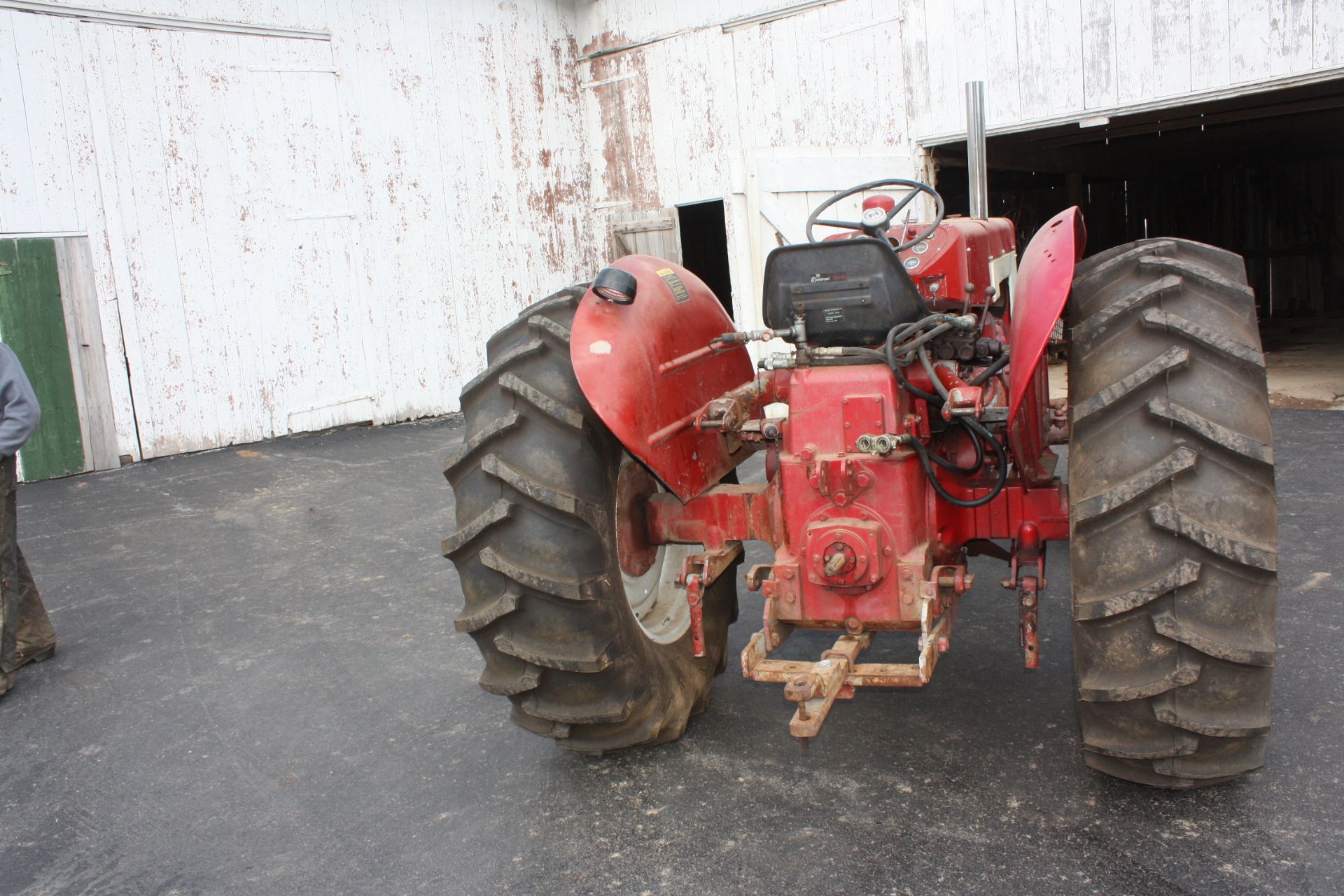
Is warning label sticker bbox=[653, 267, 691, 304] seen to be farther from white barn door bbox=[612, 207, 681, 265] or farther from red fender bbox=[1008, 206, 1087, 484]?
white barn door bbox=[612, 207, 681, 265]

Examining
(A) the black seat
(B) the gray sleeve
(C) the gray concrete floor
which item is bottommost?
(C) the gray concrete floor

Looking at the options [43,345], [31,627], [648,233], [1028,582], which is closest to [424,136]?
[648,233]

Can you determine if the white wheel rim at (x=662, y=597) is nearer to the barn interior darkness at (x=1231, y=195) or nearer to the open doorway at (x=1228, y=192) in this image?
the open doorway at (x=1228, y=192)

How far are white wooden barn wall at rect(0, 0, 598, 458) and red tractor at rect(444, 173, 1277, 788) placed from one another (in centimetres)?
718

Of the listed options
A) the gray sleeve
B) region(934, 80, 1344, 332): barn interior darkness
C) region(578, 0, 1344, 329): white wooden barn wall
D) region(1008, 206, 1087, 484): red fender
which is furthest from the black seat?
region(934, 80, 1344, 332): barn interior darkness

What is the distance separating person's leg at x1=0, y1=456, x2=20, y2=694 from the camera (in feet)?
13.9

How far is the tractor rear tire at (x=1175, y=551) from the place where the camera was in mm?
2289

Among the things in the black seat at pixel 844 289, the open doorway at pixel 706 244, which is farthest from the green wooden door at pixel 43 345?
the open doorway at pixel 706 244

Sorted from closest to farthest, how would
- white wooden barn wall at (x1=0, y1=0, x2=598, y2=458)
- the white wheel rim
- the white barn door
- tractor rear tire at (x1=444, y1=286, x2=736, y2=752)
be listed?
tractor rear tire at (x1=444, y1=286, x2=736, y2=752), the white wheel rim, white wooden barn wall at (x1=0, y1=0, x2=598, y2=458), the white barn door

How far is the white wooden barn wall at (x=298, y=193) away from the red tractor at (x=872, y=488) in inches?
283

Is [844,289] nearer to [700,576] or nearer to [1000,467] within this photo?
[1000,467]

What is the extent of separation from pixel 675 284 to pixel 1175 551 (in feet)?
5.14

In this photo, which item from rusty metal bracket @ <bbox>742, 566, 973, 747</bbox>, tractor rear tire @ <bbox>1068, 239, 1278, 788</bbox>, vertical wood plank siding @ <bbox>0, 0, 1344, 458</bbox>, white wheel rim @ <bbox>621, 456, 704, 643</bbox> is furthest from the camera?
vertical wood plank siding @ <bbox>0, 0, 1344, 458</bbox>

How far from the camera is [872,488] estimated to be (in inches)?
108
